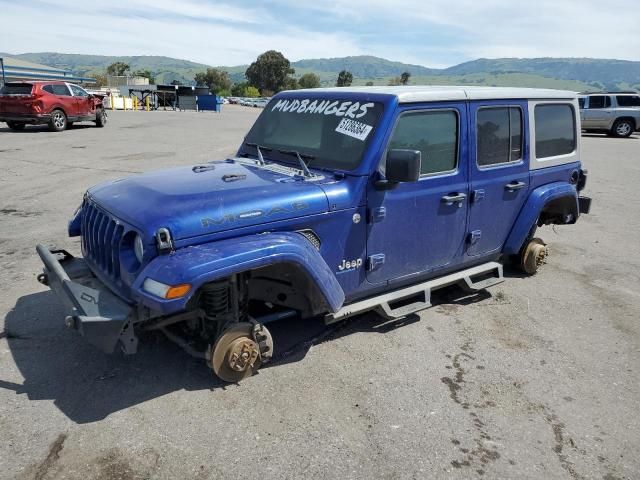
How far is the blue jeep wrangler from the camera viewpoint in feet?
9.93

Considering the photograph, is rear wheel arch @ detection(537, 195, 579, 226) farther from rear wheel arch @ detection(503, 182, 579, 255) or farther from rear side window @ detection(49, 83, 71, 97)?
rear side window @ detection(49, 83, 71, 97)

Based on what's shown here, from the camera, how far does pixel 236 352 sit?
10.8 feet

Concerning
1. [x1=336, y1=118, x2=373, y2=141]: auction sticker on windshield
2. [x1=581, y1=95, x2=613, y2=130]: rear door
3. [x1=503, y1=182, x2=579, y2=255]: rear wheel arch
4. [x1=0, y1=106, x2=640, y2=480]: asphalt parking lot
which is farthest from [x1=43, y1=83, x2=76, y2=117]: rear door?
[x1=581, y1=95, x2=613, y2=130]: rear door

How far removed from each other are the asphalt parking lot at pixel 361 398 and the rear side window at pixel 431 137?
1.39 metres

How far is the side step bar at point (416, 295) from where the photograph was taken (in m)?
3.94

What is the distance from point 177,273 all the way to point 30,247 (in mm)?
4031

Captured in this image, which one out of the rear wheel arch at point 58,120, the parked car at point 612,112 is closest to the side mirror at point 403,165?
the rear wheel arch at point 58,120


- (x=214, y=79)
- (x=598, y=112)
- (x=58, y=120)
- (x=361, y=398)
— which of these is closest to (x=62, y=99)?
(x=58, y=120)

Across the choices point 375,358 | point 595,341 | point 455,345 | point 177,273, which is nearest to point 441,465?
point 375,358

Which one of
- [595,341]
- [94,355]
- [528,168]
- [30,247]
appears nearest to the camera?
[94,355]

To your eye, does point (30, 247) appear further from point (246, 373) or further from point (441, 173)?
point (441, 173)

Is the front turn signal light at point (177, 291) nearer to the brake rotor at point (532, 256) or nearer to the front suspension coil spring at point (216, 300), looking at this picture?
the front suspension coil spring at point (216, 300)

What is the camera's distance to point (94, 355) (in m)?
3.73

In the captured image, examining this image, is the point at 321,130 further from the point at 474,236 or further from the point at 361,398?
the point at 361,398
